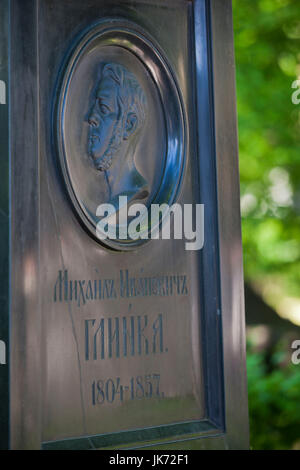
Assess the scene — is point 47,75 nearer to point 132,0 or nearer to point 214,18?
point 132,0

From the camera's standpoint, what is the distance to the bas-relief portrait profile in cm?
250

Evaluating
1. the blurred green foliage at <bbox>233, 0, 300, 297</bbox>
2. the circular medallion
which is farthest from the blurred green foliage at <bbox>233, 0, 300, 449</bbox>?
the circular medallion

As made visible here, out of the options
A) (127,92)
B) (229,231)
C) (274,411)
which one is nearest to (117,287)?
(229,231)

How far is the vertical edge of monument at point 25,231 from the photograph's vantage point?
7.20 ft

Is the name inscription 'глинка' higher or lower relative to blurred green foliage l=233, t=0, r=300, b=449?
lower

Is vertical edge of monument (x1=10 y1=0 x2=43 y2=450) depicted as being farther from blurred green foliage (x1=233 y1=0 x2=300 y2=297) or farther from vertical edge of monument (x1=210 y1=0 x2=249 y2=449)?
blurred green foliage (x1=233 y1=0 x2=300 y2=297)

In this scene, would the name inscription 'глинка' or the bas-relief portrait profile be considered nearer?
the name inscription 'глинка'

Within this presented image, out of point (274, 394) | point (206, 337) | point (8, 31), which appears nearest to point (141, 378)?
point (206, 337)

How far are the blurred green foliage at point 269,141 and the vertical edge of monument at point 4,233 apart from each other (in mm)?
3986

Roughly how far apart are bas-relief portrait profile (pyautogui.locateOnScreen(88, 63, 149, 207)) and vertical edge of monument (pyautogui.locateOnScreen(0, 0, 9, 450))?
0.39 m

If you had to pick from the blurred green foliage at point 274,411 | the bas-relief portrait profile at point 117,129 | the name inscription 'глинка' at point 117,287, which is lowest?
the blurred green foliage at point 274,411

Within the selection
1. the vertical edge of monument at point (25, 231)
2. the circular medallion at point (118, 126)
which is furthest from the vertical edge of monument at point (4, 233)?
the circular medallion at point (118, 126)

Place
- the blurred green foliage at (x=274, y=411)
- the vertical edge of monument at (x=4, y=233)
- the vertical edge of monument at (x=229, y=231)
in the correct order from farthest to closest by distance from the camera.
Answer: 1. the blurred green foliage at (x=274, y=411)
2. the vertical edge of monument at (x=229, y=231)
3. the vertical edge of monument at (x=4, y=233)

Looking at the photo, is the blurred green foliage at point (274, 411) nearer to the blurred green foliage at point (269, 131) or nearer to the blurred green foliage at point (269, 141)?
the blurred green foliage at point (269, 141)
